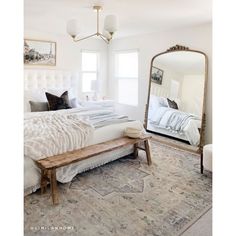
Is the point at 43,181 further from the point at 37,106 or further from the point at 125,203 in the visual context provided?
the point at 37,106

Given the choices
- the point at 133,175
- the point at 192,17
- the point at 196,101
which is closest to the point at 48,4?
the point at 192,17

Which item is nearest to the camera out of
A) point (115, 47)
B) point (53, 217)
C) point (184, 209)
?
point (53, 217)

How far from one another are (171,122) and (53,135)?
2578mm

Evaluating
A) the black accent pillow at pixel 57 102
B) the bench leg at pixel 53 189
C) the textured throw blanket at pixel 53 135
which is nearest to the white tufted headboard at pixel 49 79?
the black accent pillow at pixel 57 102

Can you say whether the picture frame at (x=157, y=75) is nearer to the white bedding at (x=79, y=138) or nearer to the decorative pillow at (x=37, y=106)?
the white bedding at (x=79, y=138)

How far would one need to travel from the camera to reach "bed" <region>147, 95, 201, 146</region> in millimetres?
4309

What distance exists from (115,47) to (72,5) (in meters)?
2.93

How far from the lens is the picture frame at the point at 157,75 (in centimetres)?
489

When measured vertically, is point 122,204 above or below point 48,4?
below

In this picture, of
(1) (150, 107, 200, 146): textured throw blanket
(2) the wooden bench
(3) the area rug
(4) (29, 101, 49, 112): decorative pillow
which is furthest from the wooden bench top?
(4) (29, 101, 49, 112): decorative pillow

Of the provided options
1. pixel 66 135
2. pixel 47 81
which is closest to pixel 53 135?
pixel 66 135

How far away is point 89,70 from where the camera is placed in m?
5.96

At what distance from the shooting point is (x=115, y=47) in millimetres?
5945
